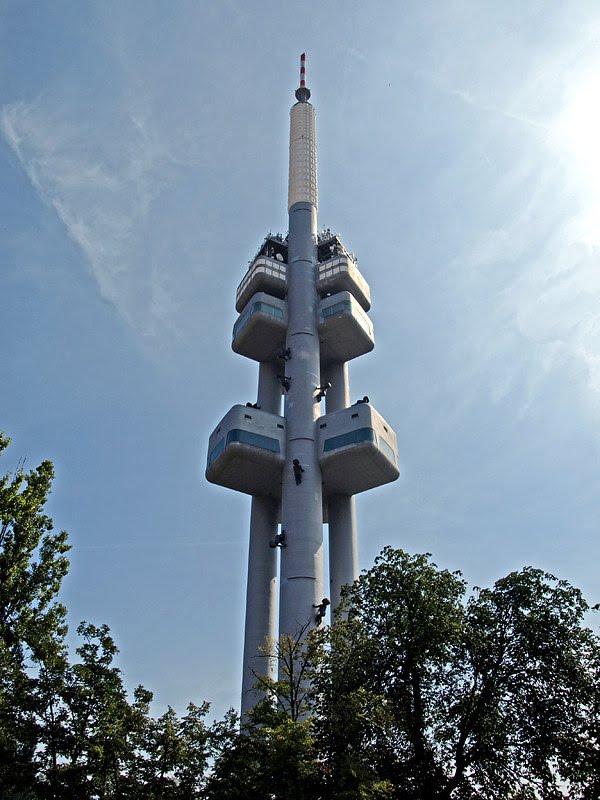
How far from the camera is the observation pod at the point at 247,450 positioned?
5819 centimetres

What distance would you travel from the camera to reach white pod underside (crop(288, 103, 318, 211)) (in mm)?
76500

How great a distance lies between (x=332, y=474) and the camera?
195 ft

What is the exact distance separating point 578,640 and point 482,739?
5469 mm

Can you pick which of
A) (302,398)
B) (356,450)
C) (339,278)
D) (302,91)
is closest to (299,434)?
(302,398)

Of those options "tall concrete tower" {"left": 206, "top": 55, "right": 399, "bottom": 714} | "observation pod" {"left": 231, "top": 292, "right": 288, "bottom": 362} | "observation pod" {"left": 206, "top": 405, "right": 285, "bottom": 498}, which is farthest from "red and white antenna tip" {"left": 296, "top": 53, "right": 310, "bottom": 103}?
"observation pod" {"left": 206, "top": 405, "right": 285, "bottom": 498}

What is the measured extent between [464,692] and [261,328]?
45081 mm

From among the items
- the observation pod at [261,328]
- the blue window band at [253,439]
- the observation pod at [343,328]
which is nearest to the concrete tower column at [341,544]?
the blue window band at [253,439]

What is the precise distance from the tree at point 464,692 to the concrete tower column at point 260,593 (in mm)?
26393

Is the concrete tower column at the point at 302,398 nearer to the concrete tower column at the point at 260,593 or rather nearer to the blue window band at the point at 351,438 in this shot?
the blue window band at the point at 351,438

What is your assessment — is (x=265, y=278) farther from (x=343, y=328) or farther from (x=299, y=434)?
(x=299, y=434)

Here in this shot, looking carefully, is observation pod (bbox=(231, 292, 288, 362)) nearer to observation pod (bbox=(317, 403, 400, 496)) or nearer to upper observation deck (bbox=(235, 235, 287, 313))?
upper observation deck (bbox=(235, 235, 287, 313))

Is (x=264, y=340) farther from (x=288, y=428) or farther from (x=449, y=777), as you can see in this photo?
(x=449, y=777)

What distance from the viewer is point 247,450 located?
57.9 m

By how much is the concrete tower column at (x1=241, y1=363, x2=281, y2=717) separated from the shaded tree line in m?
26.5
